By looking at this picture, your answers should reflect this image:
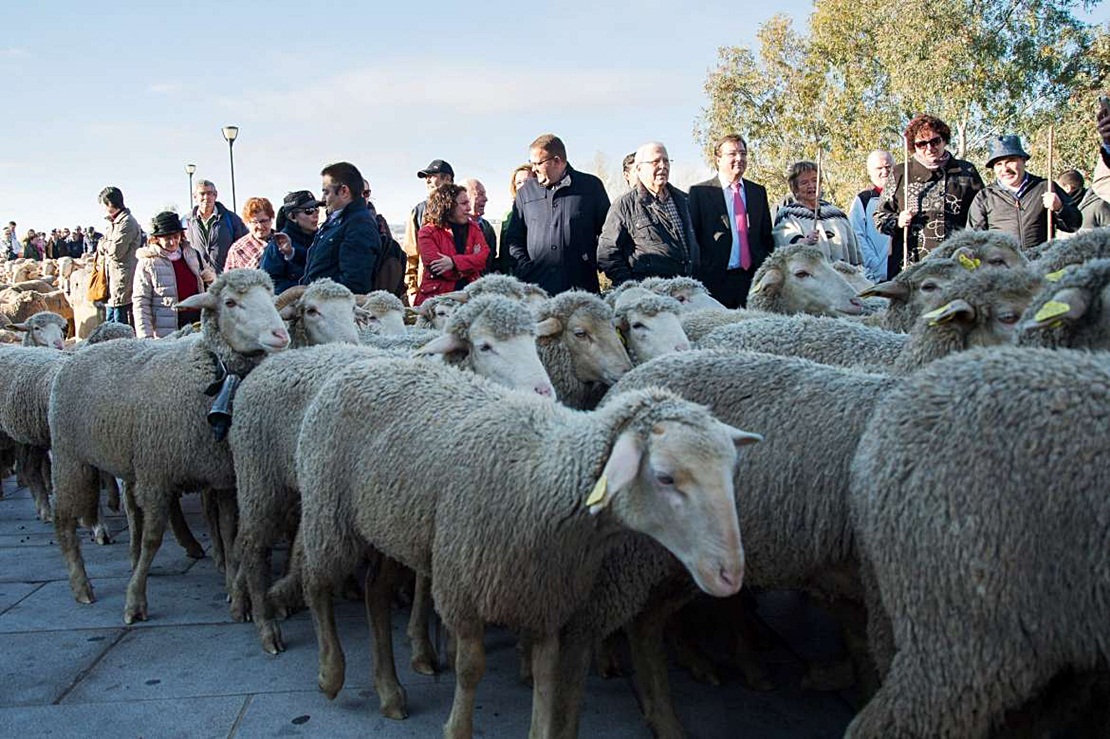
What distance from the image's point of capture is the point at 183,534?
525cm

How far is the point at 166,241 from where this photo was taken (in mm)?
7398

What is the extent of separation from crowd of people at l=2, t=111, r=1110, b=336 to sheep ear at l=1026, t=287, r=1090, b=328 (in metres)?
2.87

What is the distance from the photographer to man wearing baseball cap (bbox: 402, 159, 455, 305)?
683 cm

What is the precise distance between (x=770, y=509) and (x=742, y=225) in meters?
4.11

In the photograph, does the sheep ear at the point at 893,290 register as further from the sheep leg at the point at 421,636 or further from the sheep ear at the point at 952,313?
the sheep leg at the point at 421,636

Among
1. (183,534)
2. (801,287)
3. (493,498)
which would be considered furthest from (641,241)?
(493,498)

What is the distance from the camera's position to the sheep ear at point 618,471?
7.34 feet

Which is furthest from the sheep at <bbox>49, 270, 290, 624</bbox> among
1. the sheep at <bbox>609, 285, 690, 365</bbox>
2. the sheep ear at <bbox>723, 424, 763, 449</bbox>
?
the sheep ear at <bbox>723, 424, 763, 449</bbox>

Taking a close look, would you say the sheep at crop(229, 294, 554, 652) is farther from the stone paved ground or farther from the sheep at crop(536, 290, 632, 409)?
the sheep at crop(536, 290, 632, 409)

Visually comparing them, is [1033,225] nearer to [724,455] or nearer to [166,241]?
[724,455]

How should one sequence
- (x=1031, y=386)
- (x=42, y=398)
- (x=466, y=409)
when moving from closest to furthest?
(x=1031, y=386), (x=466, y=409), (x=42, y=398)

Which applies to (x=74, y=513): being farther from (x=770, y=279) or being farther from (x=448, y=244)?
(x=770, y=279)

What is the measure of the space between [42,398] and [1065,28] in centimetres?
2717

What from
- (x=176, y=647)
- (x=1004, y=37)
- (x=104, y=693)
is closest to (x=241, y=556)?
(x=176, y=647)
